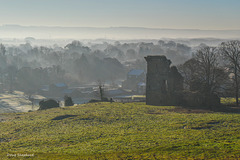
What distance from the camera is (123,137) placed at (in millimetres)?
23406

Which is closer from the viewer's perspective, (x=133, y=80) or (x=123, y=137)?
(x=123, y=137)

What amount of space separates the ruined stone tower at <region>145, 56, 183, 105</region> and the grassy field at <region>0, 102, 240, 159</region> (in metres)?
10.5

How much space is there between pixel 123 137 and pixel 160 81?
23.1 meters

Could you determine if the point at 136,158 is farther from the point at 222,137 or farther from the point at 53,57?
the point at 53,57

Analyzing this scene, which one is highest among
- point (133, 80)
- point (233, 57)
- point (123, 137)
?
point (233, 57)

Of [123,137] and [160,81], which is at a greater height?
[160,81]

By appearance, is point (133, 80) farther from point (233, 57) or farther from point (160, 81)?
point (233, 57)

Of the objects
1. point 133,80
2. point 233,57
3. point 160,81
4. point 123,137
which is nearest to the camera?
point 123,137

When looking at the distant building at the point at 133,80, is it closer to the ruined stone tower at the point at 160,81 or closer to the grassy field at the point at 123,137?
the ruined stone tower at the point at 160,81

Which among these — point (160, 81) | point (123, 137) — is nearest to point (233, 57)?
point (160, 81)

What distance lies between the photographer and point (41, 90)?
9450 centimetres

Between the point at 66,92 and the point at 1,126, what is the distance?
185 feet

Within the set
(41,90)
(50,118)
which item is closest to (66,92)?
(41,90)

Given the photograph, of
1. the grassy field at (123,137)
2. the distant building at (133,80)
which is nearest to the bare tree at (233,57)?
the grassy field at (123,137)
